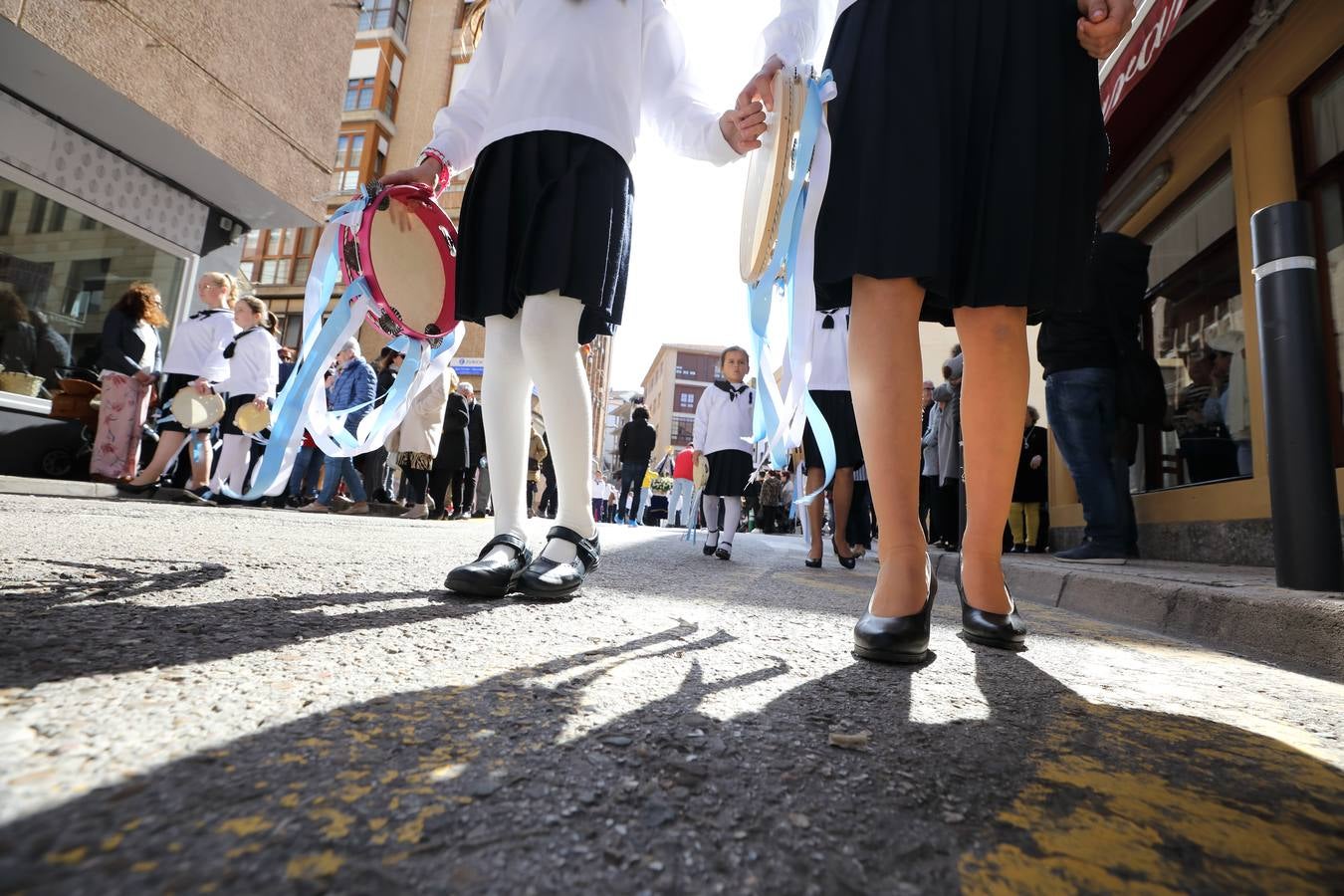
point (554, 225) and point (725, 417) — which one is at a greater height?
point (725, 417)

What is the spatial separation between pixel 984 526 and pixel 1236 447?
467 cm

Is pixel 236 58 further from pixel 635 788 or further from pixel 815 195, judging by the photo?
pixel 635 788

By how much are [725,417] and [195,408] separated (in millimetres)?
4089

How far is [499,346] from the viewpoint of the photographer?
86.7 inches

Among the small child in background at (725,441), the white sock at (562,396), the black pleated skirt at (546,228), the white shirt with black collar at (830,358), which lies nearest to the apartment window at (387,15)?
the small child in background at (725,441)

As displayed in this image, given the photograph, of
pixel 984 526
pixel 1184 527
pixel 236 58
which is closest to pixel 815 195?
pixel 984 526

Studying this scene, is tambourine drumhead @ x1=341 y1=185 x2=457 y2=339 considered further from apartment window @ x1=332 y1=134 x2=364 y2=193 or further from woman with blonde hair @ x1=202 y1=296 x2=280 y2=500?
apartment window @ x1=332 y1=134 x2=364 y2=193

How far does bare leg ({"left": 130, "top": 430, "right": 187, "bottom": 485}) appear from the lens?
6199 mm

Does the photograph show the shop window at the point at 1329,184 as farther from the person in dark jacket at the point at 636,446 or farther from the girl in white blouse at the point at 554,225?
the person in dark jacket at the point at 636,446

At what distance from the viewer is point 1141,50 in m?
4.84

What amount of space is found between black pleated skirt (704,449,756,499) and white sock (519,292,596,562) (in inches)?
153

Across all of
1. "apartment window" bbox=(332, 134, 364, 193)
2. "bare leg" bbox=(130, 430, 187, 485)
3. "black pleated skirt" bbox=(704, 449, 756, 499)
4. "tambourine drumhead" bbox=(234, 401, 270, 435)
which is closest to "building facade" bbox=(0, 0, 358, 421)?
"bare leg" bbox=(130, 430, 187, 485)

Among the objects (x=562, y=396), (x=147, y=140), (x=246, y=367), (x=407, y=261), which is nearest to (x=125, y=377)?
(x=246, y=367)

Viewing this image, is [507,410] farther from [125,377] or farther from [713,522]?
[125,377]
